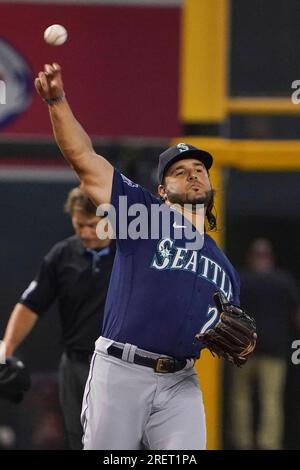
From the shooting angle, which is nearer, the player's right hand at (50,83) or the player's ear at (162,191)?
the player's right hand at (50,83)

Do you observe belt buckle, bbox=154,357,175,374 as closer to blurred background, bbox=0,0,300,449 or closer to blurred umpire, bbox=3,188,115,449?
blurred umpire, bbox=3,188,115,449

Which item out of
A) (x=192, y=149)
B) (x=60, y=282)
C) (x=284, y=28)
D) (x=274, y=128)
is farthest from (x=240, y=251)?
(x=192, y=149)

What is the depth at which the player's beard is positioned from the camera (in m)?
4.38

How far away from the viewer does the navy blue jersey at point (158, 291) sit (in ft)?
14.1

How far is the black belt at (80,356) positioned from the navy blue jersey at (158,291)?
41.1 inches

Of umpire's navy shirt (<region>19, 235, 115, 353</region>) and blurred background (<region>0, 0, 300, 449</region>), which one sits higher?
blurred background (<region>0, 0, 300, 449</region>)

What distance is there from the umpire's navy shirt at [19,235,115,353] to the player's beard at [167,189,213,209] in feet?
3.66

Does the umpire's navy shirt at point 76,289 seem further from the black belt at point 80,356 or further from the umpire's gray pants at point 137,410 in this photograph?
the umpire's gray pants at point 137,410

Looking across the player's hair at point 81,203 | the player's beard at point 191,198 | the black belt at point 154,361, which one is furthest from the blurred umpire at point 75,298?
the black belt at point 154,361

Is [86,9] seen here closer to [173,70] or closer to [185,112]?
[173,70]

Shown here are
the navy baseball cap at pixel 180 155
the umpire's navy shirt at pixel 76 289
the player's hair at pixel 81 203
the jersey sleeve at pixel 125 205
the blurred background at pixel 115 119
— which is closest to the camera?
the jersey sleeve at pixel 125 205

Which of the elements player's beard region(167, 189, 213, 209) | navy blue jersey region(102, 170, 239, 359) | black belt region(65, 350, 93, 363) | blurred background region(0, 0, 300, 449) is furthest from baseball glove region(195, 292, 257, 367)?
blurred background region(0, 0, 300, 449)

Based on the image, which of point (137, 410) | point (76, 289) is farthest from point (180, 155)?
point (76, 289)

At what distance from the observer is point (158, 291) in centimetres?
432
